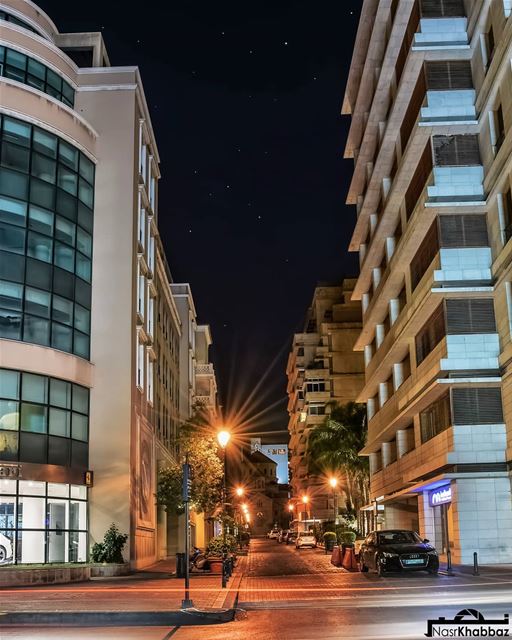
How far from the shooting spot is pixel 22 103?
35688 mm

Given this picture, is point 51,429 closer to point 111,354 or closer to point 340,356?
point 111,354

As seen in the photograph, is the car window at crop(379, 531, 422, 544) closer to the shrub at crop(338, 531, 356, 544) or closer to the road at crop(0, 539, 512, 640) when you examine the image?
the road at crop(0, 539, 512, 640)

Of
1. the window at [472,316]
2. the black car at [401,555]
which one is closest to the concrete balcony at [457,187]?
the window at [472,316]

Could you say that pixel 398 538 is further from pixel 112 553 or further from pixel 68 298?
pixel 68 298

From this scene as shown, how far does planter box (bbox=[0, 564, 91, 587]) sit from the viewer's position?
2717cm

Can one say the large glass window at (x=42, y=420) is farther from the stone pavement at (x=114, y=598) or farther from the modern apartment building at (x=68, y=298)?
the stone pavement at (x=114, y=598)

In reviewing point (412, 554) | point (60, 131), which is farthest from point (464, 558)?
point (60, 131)

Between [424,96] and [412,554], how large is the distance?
68.8ft

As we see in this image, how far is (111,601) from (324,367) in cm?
8591

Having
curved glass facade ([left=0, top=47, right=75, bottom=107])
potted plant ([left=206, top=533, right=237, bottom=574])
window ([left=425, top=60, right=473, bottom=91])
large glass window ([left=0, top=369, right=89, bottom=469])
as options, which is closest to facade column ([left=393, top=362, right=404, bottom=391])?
potted plant ([left=206, top=533, right=237, bottom=574])

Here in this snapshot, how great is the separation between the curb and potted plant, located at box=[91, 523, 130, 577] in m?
17.1

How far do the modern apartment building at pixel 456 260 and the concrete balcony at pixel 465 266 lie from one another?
4 cm

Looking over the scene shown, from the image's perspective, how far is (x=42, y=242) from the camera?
35281mm

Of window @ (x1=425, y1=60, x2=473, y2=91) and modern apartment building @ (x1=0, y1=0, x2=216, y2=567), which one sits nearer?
modern apartment building @ (x1=0, y1=0, x2=216, y2=567)
